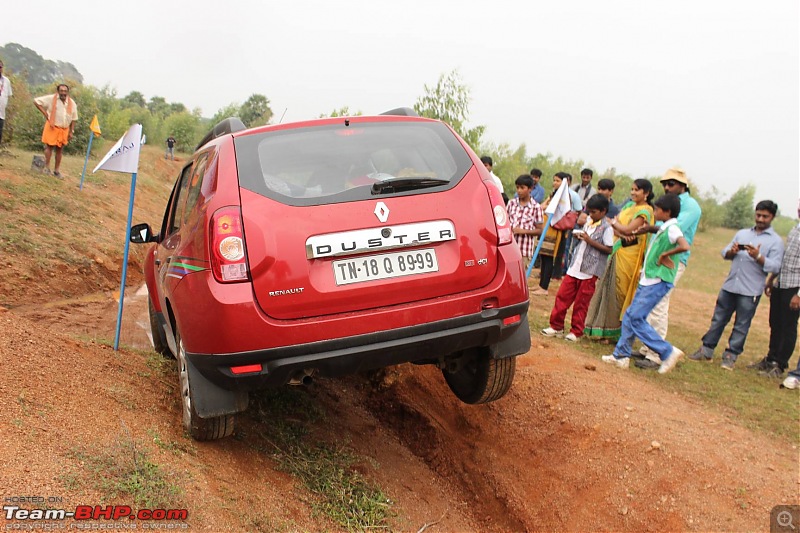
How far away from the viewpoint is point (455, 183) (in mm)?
3168

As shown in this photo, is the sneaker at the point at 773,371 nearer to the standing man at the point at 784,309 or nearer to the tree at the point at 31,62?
the standing man at the point at 784,309

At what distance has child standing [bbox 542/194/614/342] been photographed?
6609 mm

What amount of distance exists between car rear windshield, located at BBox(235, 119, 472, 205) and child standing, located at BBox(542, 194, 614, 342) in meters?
3.72

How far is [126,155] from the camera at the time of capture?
15.5ft

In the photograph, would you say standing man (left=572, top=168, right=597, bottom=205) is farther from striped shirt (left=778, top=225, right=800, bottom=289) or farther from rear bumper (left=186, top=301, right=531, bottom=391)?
rear bumper (left=186, top=301, right=531, bottom=391)

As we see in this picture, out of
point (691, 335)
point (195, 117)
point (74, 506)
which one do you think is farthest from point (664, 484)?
point (195, 117)

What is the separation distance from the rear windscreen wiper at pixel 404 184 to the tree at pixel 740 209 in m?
38.6

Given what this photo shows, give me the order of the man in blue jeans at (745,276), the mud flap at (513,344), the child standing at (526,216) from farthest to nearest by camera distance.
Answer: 1. the child standing at (526,216)
2. the man in blue jeans at (745,276)
3. the mud flap at (513,344)

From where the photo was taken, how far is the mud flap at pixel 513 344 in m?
3.31

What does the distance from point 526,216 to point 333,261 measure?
6.14 m

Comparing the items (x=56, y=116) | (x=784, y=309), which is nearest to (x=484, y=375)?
(x=784, y=309)

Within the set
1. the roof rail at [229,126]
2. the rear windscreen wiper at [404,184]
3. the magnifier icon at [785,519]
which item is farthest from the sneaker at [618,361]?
the roof rail at [229,126]

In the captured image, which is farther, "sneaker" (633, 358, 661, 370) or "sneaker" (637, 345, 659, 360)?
"sneaker" (637, 345, 659, 360)

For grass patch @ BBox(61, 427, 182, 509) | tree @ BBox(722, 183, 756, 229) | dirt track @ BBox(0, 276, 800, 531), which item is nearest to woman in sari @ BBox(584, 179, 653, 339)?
dirt track @ BBox(0, 276, 800, 531)
